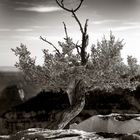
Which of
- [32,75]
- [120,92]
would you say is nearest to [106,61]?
[32,75]

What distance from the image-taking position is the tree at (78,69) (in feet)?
55.1

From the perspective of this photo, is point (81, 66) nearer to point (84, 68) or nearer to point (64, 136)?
point (84, 68)

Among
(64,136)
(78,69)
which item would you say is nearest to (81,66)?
(78,69)

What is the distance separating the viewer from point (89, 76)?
55.4 feet

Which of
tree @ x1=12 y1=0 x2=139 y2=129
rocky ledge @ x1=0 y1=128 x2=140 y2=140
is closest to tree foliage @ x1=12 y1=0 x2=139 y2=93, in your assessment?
tree @ x1=12 y1=0 x2=139 y2=129

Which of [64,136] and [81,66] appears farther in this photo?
[81,66]

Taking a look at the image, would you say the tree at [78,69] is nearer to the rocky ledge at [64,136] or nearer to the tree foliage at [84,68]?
the tree foliage at [84,68]

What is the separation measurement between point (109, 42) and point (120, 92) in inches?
306

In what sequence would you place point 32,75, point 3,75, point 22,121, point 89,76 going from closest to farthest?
point 89,76 < point 32,75 < point 22,121 < point 3,75

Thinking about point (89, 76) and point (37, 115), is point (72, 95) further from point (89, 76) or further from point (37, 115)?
point (37, 115)

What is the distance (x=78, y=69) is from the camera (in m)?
16.5

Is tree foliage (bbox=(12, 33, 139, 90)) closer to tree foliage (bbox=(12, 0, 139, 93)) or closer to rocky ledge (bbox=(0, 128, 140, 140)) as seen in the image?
tree foliage (bbox=(12, 0, 139, 93))

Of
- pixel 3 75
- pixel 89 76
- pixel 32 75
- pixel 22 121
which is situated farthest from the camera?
pixel 3 75

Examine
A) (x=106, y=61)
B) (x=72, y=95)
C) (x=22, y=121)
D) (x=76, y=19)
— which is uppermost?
(x=76, y=19)
